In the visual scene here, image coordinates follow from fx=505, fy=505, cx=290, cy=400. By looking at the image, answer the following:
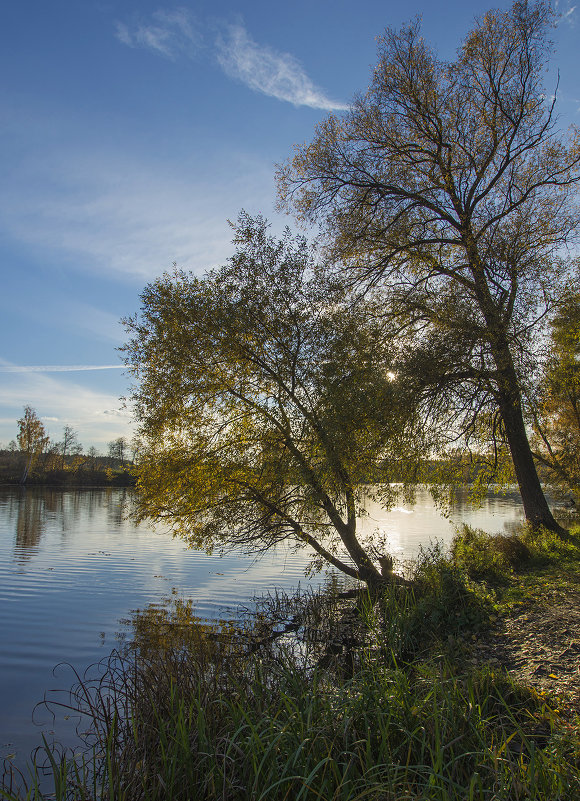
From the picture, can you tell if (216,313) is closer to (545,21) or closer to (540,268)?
(540,268)

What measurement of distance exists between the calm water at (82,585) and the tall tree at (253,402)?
2283mm

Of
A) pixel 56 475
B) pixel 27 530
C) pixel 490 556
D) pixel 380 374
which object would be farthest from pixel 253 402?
pixel 56 475

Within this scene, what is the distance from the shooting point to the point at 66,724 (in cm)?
727

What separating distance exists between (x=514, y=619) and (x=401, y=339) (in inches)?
313

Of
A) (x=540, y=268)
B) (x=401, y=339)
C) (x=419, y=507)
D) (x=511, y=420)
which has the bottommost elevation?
(x=419, y=507)

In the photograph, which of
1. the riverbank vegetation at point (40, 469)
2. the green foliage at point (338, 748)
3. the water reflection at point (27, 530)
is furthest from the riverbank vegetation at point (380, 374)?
the riverbank vegetation at point (40, 469)

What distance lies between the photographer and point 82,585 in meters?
17.1

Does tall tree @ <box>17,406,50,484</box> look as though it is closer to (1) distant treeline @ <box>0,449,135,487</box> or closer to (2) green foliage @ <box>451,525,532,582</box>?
(1) distant treeline @ <box>0,449,135,487</box>

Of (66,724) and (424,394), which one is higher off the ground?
(424,394)

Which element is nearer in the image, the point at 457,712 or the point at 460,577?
the point at 457,712

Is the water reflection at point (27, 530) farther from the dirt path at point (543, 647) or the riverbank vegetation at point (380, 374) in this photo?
the dirt path at point (543, 647)

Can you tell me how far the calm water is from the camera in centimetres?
913

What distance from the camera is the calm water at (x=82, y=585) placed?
9.13 metres

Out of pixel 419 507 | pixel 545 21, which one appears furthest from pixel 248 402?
pixel 419 507
